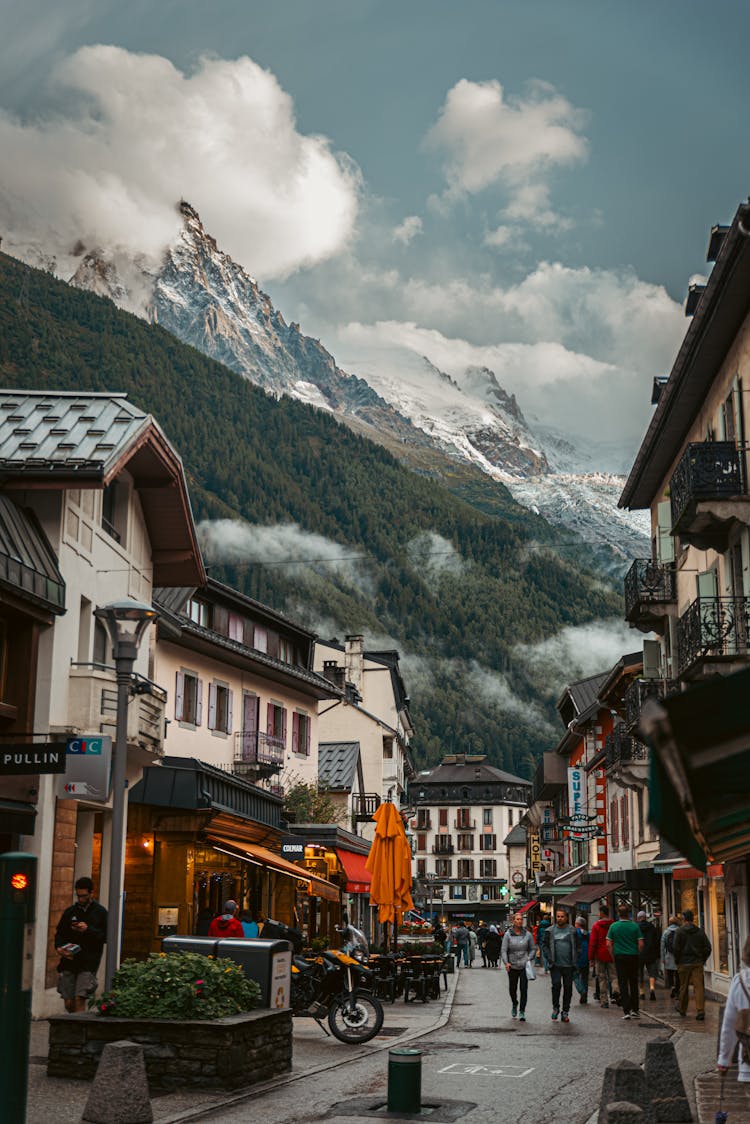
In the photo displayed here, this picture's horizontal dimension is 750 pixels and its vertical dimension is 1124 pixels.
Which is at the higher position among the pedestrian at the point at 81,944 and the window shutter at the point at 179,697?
the window shutter at the point at 179,697

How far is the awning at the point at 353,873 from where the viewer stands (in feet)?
129

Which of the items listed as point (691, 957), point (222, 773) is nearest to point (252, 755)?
point (222, 773)

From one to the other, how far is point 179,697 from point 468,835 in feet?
365

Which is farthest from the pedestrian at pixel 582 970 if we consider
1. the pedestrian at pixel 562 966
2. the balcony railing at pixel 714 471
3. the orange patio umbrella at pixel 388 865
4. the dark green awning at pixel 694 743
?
the dark green awning at pixel 694 743

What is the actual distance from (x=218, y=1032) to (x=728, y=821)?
236 inches

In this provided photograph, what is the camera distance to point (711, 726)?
509cm

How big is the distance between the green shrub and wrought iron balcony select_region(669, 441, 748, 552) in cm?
1389

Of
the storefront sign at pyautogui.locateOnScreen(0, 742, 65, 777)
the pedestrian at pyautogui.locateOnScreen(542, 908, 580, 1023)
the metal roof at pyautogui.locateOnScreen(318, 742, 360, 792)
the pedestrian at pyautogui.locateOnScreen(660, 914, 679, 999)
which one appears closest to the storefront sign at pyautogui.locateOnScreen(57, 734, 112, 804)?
the storefront sign at pyautogui.locateOnScreen(0, 742, 65, 777)

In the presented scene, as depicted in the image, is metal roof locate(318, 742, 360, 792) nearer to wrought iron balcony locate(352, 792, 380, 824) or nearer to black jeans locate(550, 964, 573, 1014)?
wrought iron balcony locate(352, 792, 380, 824)

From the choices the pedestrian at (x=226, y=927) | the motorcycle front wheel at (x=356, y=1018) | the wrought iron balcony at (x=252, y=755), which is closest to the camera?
the motorcycle front wheel at (x=356, y=1018)

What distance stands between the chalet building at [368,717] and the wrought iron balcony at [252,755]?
1663 centimetres

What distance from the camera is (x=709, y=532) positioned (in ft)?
84.0

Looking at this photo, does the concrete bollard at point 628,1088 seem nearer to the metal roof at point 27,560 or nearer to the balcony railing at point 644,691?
the metal roof at point 27,560

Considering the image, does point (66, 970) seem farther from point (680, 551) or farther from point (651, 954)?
point (680, 551)
